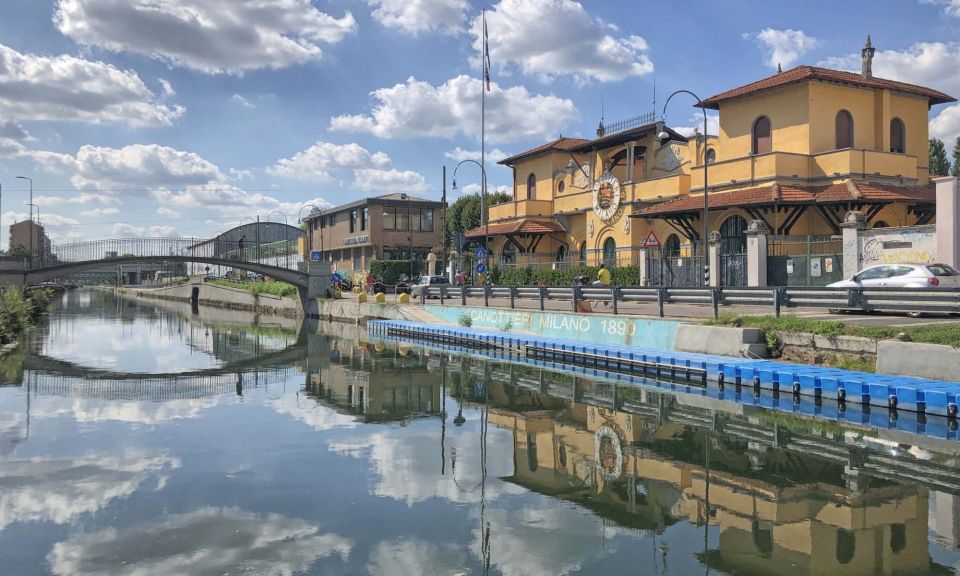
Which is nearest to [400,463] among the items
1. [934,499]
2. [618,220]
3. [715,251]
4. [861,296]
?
[934,499]

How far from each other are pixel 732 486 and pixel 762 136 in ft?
94.7

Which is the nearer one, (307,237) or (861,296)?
(861,296)

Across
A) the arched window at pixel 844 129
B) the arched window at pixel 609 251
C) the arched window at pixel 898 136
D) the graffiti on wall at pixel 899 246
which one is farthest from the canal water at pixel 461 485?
the arched window at pixel 898 136

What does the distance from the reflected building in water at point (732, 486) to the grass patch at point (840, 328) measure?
3.51m

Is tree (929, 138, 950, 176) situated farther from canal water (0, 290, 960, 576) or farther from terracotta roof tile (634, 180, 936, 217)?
canal water (0, 290, 960, 576)

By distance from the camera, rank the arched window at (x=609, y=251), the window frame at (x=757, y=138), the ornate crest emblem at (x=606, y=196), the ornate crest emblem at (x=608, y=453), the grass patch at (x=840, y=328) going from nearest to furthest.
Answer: the ornate crest emblem at (x=608, y=453) < the grass patch at (x=840, y=328) < the window frame at (x=757, y=138) < the ornate crest emblem at (x=606, y=196) < the arched window at (x=609, y=251)

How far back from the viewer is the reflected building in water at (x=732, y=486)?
7988 mm

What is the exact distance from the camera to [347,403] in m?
18.0

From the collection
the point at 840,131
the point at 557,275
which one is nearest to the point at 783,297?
the point at 840,131

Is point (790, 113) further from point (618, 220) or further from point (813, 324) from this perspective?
point (813, 324)

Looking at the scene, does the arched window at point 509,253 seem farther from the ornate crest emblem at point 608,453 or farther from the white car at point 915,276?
the ornate crest emblem at point 608,453

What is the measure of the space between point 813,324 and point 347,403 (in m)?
11.5

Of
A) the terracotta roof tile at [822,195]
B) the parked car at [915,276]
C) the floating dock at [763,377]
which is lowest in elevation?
the floating dock at [763,377]

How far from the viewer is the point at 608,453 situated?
40.8 ft
